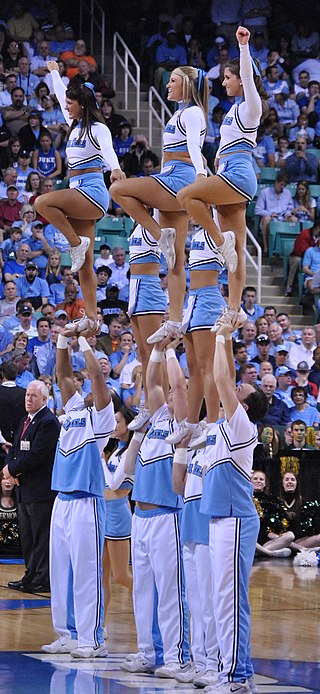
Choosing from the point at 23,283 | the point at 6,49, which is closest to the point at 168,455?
the point at 23,283

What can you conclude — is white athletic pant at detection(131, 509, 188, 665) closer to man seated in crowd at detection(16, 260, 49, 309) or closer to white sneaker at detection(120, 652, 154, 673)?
white sneaker at detection(120, 652, 154, 673)

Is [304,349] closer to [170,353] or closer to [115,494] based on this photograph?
[115,494]

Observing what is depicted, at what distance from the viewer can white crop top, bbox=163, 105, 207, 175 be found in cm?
722

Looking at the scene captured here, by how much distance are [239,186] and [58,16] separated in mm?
13249

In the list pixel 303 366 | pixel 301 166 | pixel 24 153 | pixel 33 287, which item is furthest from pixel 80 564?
pixel 301 166

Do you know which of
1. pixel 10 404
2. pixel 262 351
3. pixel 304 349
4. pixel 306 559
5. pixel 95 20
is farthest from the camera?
Answer: pixel 95 20

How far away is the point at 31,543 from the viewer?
10.3 meters

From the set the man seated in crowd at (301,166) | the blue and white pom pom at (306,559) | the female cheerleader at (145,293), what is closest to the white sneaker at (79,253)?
the female cheerleader at (145,293)

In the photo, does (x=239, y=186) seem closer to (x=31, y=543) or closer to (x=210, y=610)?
(x=210, y=610)

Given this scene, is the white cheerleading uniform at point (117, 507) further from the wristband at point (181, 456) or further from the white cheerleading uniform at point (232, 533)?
the white cheerleading uniform at point (232, 533)

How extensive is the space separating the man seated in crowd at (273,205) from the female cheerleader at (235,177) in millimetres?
9748

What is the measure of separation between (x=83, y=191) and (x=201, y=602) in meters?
2.61

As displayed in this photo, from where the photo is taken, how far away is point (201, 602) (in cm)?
682

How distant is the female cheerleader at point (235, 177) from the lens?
6.93m
